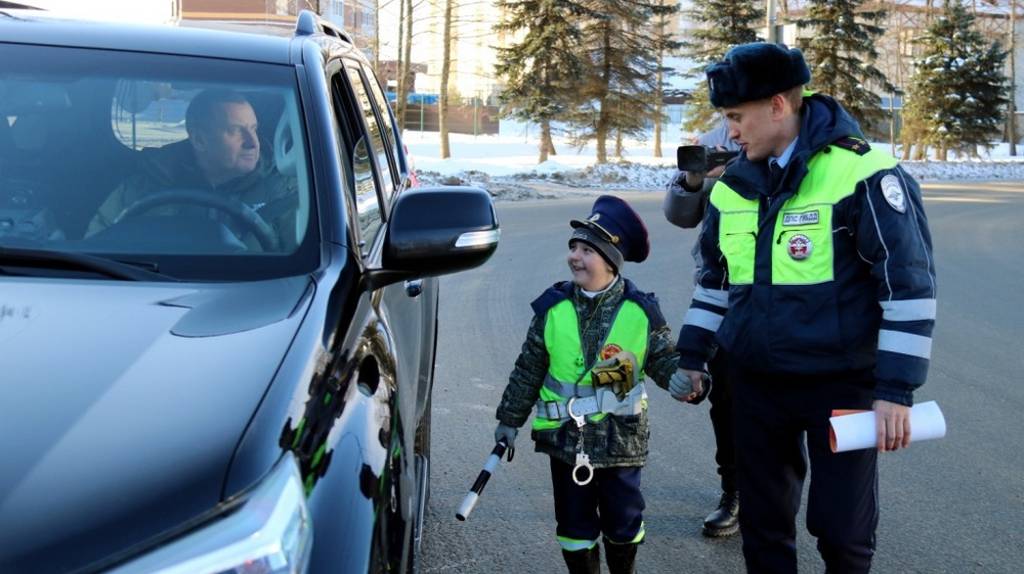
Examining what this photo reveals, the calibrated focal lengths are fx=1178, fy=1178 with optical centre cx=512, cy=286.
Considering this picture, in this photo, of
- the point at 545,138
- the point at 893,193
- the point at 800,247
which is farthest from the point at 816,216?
the point at 545,138

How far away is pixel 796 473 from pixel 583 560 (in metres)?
0.74

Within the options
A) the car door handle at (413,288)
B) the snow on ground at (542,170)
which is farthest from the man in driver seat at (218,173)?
the snow on ground at (542,170)

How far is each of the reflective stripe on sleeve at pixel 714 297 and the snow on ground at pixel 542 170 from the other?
12152 mm

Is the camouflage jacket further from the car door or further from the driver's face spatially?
the driver's face

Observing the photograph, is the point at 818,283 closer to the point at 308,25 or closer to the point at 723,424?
the point at 723,424

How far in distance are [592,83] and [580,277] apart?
37.1 meters

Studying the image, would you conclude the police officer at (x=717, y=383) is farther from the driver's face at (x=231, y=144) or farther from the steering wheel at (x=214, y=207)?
the steering wheel at (x=214, y=207)

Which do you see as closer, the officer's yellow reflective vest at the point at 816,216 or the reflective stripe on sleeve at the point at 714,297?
the officer's yellow reflective vest at the point at 816,216

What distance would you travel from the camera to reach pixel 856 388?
3.25 meters

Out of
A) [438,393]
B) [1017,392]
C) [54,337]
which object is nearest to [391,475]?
[54,337]

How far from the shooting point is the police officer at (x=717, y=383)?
4406 millimetres

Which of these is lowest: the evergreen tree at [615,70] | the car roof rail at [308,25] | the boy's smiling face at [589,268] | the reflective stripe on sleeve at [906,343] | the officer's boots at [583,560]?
the officer's boots at [583,560]

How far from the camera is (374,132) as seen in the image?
4273 millimetres

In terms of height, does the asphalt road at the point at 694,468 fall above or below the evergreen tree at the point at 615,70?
below
